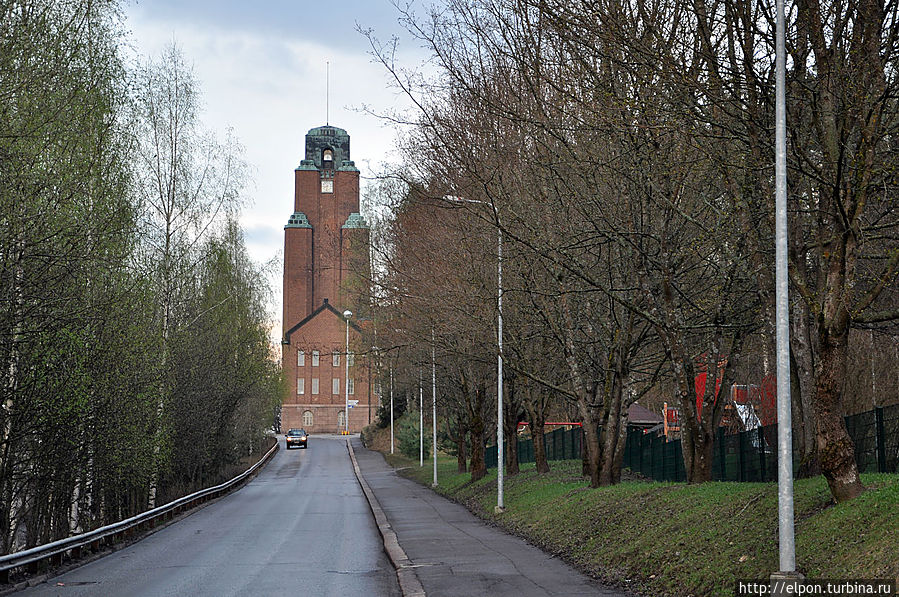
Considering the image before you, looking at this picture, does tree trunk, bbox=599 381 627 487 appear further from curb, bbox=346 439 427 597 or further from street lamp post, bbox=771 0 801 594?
street lamp post, bbox=771 0 801 594

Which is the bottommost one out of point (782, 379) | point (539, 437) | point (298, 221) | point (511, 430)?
point (539, 437)

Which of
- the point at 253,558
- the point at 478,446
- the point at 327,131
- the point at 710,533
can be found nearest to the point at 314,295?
the point at 327,131

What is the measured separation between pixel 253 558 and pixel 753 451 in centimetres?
998

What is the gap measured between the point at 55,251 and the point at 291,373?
103113 mm

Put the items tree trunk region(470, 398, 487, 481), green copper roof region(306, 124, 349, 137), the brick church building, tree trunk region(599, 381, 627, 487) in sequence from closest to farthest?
tree trunk region(599, 381, 627, 487) < tree trunk region(470, 398, 487, 481) < the brick church building < green copper roof region(306, 124, 349, 137)

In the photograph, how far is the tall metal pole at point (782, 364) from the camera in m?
8.93

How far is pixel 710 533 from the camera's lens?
38.0ft

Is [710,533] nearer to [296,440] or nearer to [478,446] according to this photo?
[478,446]

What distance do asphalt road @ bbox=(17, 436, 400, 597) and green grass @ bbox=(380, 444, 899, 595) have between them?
3.04m

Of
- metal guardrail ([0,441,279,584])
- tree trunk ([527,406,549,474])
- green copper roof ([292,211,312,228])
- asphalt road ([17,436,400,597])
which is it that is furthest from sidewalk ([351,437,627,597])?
green copper roof ([292,211,312,228])

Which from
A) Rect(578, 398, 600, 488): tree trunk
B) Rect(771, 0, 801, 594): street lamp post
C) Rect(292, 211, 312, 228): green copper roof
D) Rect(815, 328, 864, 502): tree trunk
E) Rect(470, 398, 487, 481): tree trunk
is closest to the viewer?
Rect(771, 0, 801, 594): street lamp post

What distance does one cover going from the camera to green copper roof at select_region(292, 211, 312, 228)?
385ft

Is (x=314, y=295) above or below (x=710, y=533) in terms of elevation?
above

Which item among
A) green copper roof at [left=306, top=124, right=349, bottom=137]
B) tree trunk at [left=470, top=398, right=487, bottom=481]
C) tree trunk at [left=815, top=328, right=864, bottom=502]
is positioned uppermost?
green copper roof at [left=306, top=124, right=349, bottom=137]
